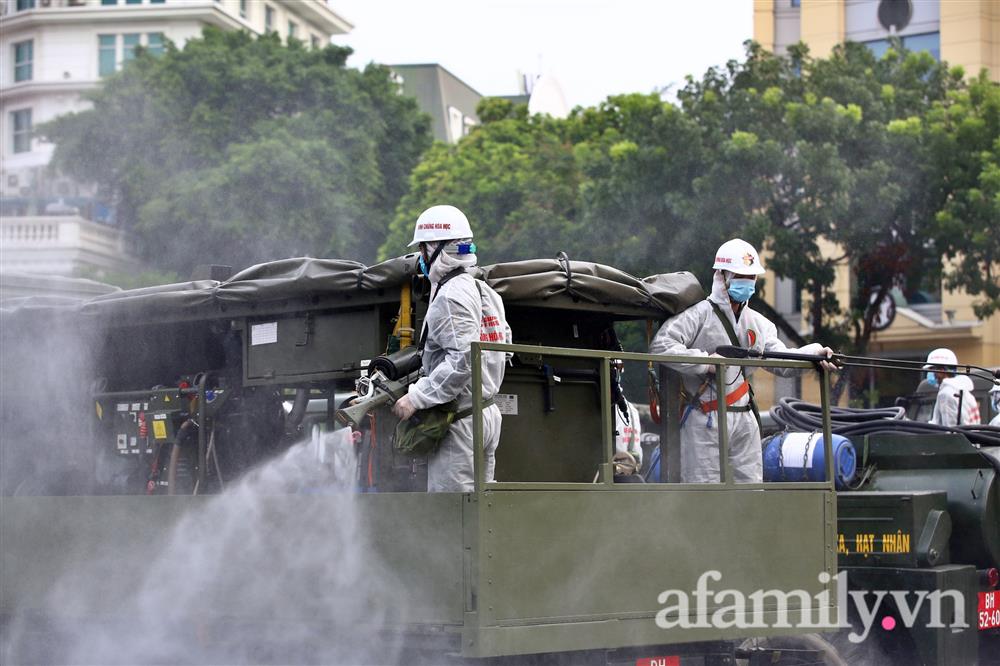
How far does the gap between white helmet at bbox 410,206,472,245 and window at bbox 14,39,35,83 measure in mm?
51972

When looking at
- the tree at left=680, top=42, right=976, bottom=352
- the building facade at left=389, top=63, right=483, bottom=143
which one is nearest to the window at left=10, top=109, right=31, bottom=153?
the building facade at left=389, top=63, right=483, bottom=143

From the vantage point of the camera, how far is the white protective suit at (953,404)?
11.0m

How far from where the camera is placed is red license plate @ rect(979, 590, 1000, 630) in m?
7.29

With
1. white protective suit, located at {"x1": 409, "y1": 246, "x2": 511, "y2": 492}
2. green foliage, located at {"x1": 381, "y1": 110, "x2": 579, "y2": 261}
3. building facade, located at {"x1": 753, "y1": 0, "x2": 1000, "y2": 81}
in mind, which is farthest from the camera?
building facade, located at {"x1": 753, "y1": 0, "x2": 1000, "y2": 81}

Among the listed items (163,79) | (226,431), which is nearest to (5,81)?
(163,79)

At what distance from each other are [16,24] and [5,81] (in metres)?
2.23

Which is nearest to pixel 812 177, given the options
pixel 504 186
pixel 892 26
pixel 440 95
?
pixel 504 186

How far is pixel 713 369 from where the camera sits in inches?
260

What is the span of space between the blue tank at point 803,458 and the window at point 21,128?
49900 millimetres

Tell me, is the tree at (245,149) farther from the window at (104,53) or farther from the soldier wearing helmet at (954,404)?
the soldier wearing helmet at (954,404)

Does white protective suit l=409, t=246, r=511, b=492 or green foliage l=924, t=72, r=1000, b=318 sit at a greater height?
green foliage l=924, t=72, r=1000, b=318

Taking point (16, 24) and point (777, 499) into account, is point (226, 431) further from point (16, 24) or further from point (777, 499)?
point (16, 24)

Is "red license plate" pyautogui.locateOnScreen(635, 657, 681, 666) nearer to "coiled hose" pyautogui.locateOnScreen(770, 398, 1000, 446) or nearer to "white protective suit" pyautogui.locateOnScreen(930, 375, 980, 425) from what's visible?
"coiled hose" pyautogui.locateOnScreen(770, 398, 1000, 446)

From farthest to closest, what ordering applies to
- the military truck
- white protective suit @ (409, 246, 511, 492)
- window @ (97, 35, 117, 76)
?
1. window @ (97, 35, 117, 76)
2. white protective suit @ (409, 246, 511, 492)
3. the military truck
